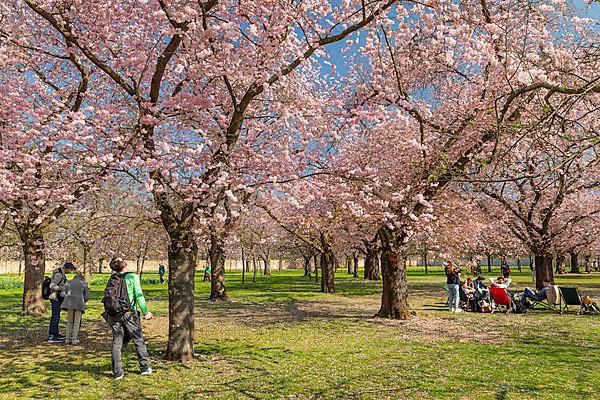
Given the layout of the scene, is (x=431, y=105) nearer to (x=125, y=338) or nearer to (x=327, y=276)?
(x=125, y=338)

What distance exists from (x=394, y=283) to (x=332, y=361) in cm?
575

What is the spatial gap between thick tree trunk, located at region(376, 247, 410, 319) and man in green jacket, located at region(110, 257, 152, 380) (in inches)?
305

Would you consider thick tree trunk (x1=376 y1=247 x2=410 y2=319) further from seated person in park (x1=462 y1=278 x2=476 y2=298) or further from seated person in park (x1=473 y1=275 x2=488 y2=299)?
seated person in park (x1=462 y1=278 x2=476 y2=298)

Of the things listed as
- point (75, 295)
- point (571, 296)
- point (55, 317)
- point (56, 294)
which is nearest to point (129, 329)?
point (75, 295)

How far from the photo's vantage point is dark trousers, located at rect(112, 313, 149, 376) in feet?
23.2

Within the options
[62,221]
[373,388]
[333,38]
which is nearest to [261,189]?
[333,38]

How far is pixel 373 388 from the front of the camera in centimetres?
644

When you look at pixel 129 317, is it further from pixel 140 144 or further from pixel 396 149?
pixel 396 149

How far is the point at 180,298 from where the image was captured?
820cm

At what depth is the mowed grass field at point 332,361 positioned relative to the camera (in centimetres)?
634

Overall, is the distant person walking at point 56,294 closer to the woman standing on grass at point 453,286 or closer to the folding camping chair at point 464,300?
the woman standing on grass at point 453,286

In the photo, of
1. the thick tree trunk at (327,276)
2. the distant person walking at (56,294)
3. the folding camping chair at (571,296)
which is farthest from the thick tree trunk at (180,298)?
the thick tree trunk at (327,276)

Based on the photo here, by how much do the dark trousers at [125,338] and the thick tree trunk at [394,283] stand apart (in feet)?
25.7

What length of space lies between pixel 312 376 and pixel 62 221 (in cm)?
1534
